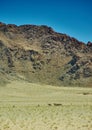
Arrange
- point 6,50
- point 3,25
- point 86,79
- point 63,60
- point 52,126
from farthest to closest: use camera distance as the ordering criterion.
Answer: point 3,25, point 63,60, point 6,50, point 86,79, point 52,126

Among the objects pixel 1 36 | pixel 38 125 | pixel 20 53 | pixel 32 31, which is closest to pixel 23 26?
pixel 32 31

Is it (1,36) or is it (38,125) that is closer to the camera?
(38,125)

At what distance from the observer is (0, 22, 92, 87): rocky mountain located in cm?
13650

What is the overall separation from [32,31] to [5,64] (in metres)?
50.6

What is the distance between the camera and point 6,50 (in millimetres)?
146250

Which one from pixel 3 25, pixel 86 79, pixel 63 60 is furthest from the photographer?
pixel 3 25

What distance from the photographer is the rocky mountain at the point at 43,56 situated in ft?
448

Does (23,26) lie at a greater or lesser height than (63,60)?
greater

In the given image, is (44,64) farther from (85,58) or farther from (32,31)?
(32,31)

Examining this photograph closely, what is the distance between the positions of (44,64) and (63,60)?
11924 millimetres

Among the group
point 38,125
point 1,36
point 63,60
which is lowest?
point 38,125

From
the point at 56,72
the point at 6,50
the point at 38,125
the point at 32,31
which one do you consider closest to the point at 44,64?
the point at 56,72

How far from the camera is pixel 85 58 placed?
15225cm

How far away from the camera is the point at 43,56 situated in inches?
6142
